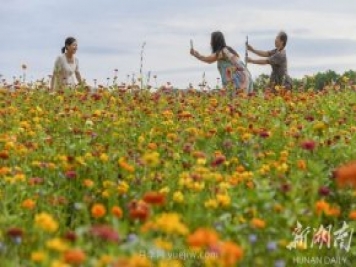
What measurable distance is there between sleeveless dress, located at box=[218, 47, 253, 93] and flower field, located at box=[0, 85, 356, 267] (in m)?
3.12

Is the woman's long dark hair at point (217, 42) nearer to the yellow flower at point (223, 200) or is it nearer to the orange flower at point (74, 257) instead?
the yellow flower at point (223, 200)

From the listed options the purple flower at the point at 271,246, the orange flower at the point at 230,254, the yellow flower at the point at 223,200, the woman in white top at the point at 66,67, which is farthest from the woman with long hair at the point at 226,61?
the orange flower at the point at 230,254

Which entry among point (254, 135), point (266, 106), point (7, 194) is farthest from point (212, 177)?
point (266, 106)

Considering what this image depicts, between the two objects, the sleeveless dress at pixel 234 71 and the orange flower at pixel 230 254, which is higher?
the sleeveless dress at pixel 234 71

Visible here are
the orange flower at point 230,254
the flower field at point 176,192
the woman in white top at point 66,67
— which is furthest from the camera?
the woman in white top at point 66,67

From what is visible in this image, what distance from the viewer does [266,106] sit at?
7816mm

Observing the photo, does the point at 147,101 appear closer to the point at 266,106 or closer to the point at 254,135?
the point at 266,106

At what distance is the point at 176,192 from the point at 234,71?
695 cm

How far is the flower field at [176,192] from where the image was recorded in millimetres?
2652

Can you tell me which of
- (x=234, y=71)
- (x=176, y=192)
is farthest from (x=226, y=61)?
(x=176, y=192)

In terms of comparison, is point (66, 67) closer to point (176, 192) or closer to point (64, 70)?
point (64, 70)

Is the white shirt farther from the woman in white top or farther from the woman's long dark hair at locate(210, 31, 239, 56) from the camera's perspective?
the woman's long dark hair at locate(210, 31, 239, 56)

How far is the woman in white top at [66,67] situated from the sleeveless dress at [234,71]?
85.7 inches

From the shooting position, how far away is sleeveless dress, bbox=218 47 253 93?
35.0 ft
